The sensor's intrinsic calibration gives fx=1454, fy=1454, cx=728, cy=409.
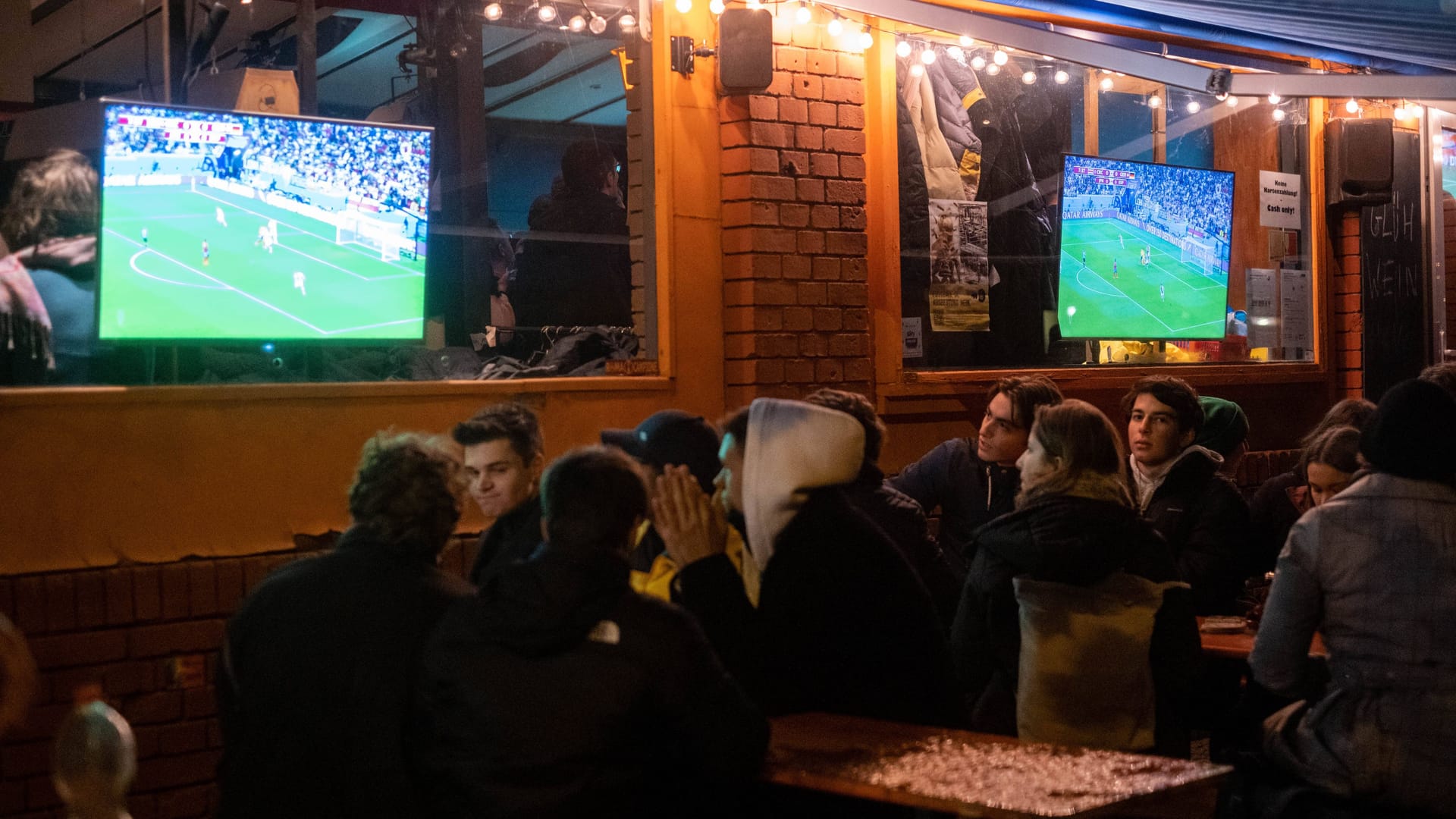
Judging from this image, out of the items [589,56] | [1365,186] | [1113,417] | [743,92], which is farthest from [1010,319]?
[1365,186]

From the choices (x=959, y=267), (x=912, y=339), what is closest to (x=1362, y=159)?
(x=959, y=267)

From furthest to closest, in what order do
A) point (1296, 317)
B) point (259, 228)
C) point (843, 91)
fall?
point (1296, 317)
point (843, 91)
point (259, 228)

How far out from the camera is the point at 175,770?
5039mm

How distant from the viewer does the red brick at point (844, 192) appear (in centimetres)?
680

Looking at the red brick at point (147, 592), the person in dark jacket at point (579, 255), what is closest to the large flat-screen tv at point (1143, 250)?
the person in dark jacket at point (579, 255)

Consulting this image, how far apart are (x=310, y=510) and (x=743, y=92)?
267 centimetres

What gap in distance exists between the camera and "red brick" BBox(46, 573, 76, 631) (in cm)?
479

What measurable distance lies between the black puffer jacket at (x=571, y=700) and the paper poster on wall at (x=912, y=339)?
430 centimetres

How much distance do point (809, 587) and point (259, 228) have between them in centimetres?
262

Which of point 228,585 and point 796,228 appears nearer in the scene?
point 228,585

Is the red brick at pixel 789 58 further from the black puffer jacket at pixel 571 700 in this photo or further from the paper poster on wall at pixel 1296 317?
the paper poster on wall at pixel 1296 317

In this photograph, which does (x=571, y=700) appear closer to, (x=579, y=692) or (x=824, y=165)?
(x=579, y=692)

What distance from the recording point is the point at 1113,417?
8.25 meters

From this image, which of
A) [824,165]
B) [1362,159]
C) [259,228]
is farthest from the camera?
[1362,159]
